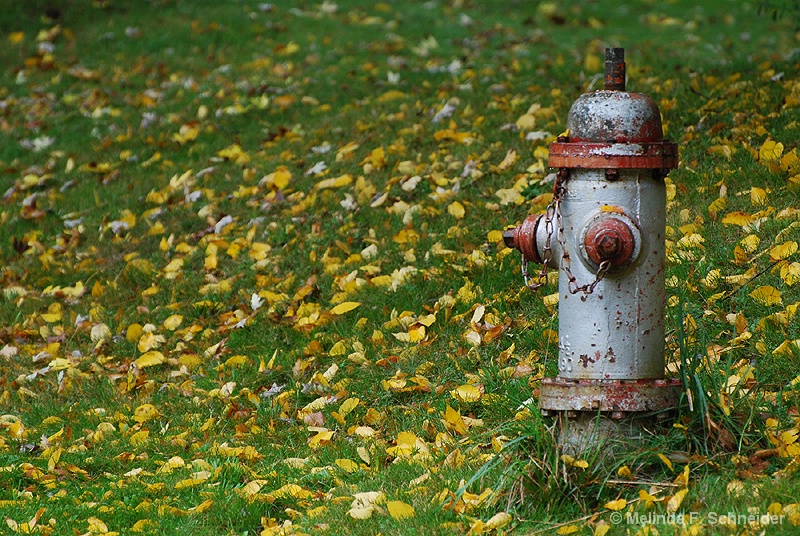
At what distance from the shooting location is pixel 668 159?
2893 millimetres

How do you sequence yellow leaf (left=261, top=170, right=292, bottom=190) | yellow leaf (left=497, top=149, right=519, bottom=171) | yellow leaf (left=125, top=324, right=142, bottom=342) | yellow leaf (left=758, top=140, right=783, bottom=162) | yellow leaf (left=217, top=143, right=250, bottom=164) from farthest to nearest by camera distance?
yellow leaf (left=217, top=143, right=250, bottom=164), yellow leaf (left=261, top=170, right=292, bottom=190), yellow leaf (left=497, top=149, right=519, bottom=171), yellow leaf (left=125, top=324, right=142, bottom=342), yellow leaf (left=758, top=140, right=783, bottom=162)

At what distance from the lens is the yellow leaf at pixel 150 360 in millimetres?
4660

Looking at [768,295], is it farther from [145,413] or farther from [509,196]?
[145,413]

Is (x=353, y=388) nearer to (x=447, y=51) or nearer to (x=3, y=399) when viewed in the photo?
(x=3, y=399)

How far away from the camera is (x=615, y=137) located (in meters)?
2.88

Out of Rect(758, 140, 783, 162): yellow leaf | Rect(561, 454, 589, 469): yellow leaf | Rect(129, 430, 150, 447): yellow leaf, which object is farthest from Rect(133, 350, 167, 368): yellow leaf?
Rect(758, 140, 783, 162): yellow leaf

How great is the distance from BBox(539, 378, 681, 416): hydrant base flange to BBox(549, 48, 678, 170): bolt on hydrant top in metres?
0.63

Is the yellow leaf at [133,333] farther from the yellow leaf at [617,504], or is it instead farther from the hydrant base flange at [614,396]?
the yellow leaf at [617,504]

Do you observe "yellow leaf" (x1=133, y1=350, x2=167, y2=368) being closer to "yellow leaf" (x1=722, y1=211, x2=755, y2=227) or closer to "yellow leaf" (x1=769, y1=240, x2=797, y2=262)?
"yellow leaf" (x1=722, y1=211, x2=755, y2=227)

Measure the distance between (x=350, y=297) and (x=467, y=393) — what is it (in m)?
1.23

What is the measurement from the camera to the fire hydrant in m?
2.87

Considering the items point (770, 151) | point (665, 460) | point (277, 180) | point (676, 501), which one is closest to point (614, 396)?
point (665, 460)

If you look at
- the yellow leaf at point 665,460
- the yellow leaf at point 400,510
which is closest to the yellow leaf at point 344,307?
the yellow leaf at point 400,510

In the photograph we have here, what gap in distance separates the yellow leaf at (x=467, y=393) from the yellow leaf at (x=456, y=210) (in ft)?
5.25
